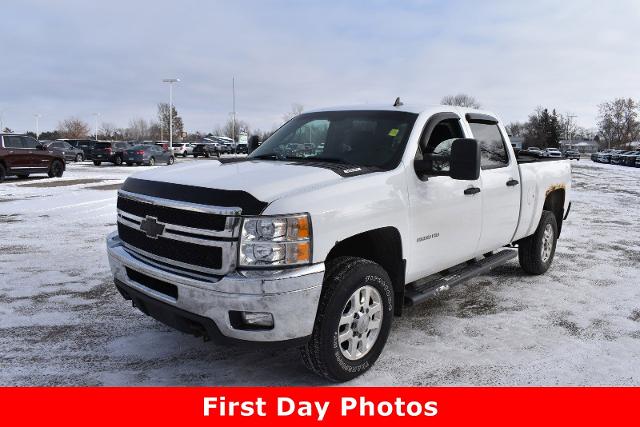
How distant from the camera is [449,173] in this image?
3.96 meters

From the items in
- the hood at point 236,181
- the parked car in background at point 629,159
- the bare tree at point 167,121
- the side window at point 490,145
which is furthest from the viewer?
the bare tree at point 167,121

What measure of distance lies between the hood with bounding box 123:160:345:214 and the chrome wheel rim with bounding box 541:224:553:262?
12.6 feet

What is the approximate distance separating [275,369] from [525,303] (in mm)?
2918

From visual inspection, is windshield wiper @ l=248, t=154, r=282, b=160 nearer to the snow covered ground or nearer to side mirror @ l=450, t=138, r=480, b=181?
side mirror @ l=450, t=138, r=480, b=181

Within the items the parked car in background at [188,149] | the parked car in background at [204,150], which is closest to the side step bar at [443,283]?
the parked car in background at [204,150]

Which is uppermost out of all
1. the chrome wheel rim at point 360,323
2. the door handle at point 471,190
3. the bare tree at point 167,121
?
the bare tree at point 167,121

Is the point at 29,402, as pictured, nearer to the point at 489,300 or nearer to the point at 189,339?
the point at 189,339

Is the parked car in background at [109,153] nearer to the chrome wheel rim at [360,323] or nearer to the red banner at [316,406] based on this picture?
the red banner at [316,406]

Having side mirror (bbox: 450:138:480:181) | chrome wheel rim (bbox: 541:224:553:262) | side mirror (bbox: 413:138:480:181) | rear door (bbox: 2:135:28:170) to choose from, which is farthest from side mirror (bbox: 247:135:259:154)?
rear door (bbox: 2:135:28:170)

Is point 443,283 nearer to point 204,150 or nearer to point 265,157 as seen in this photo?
point 265,157

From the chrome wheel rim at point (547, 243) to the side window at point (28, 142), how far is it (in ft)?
61.6

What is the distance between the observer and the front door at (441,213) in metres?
4.00

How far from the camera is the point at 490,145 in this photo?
5250 millimetres

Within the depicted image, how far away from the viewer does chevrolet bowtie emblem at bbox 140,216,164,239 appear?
11.4 feet
